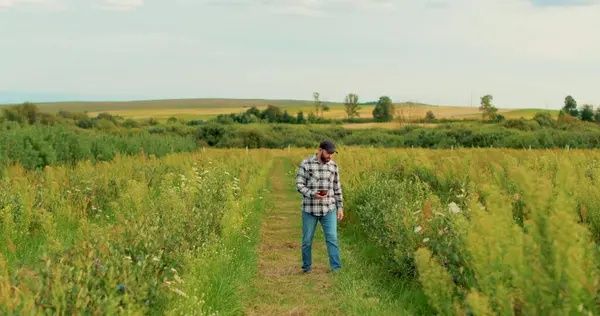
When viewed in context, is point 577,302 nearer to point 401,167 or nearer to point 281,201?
point 401,167

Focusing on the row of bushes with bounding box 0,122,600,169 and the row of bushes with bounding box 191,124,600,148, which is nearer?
the row of bushes with bounding box 0,122,600,169

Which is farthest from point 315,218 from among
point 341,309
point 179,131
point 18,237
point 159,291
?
point 179,131

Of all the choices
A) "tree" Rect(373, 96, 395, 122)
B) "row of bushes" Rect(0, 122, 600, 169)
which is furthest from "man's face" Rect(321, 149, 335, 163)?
"tree" Rect(373, 96, 395, 122)

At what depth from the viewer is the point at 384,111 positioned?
11850 cm

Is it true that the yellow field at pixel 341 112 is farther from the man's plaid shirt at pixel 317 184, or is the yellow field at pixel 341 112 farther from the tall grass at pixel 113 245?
the man's plaid shirt at pixel 317 184

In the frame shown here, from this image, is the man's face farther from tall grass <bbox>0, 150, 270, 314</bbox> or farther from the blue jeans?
tall grass <bbox>0, 150, 270, 314</bbox>

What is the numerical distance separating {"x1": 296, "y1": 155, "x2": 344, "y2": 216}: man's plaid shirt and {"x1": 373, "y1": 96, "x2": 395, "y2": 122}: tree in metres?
108

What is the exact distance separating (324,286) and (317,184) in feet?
5.41

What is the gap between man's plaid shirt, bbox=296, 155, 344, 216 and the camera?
9602mm

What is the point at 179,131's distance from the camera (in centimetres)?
8644

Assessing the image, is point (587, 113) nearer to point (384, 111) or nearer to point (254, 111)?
point (384, 111)

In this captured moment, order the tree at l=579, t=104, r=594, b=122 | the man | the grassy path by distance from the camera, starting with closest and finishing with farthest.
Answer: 1. the grassy path
2. the man
3. the tree at l=579, t=104, r=594, b=122

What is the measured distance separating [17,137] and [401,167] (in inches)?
556

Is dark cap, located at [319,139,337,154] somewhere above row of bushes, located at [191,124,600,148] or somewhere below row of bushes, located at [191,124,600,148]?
above
